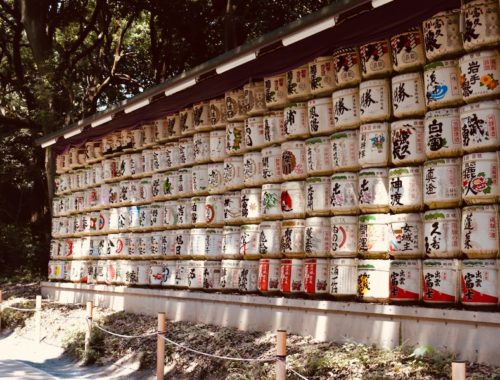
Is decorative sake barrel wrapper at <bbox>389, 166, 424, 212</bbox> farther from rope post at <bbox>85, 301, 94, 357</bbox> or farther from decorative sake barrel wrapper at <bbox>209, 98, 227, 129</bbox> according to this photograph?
rope post at <bbox>85, 301, 94, 357</bbox>

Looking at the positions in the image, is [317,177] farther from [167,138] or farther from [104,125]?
[104,125]

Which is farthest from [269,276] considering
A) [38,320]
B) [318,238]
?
[38,320]

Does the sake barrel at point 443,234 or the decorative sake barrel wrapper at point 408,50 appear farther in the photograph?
the decorative sake barrel wrapper at point 408,50

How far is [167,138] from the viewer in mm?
11188

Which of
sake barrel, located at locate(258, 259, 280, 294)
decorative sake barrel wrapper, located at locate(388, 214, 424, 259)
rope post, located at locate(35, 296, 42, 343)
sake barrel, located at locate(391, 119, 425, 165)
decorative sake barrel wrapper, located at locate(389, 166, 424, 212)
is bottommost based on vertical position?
rope post, located at locate(35, 296, 42, 343)

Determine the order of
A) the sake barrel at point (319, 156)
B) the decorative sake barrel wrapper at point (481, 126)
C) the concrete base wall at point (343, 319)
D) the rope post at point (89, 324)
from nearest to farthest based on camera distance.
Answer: the concrete base wall at point (343, 319) < the decorative sake barrel wrapper at point (481, 126) < the sake barrel at point (319, 156) < the rope post at point (89, 324)

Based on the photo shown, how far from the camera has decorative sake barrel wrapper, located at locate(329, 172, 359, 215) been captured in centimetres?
726

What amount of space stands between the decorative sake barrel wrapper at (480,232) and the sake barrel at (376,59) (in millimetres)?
1836

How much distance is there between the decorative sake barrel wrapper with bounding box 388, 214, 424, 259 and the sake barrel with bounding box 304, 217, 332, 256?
103 centimetres

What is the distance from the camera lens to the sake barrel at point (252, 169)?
880 cm

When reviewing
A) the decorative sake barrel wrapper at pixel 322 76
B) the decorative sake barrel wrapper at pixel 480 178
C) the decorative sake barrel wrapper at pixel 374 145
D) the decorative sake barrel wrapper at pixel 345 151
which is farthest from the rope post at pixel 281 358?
the decorative sake barrel wrapper at pixel 322 76

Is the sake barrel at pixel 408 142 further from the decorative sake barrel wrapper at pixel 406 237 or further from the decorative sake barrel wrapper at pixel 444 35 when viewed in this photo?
the decorative sake barrel wrapper at pixel 444 35

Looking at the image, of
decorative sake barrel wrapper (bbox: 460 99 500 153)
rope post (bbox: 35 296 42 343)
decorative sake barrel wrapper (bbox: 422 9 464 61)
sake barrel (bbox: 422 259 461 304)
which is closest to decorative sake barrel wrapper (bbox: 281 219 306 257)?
sake barrel (bbox: 422 259 461 304)

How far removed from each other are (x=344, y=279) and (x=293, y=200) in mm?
1309
